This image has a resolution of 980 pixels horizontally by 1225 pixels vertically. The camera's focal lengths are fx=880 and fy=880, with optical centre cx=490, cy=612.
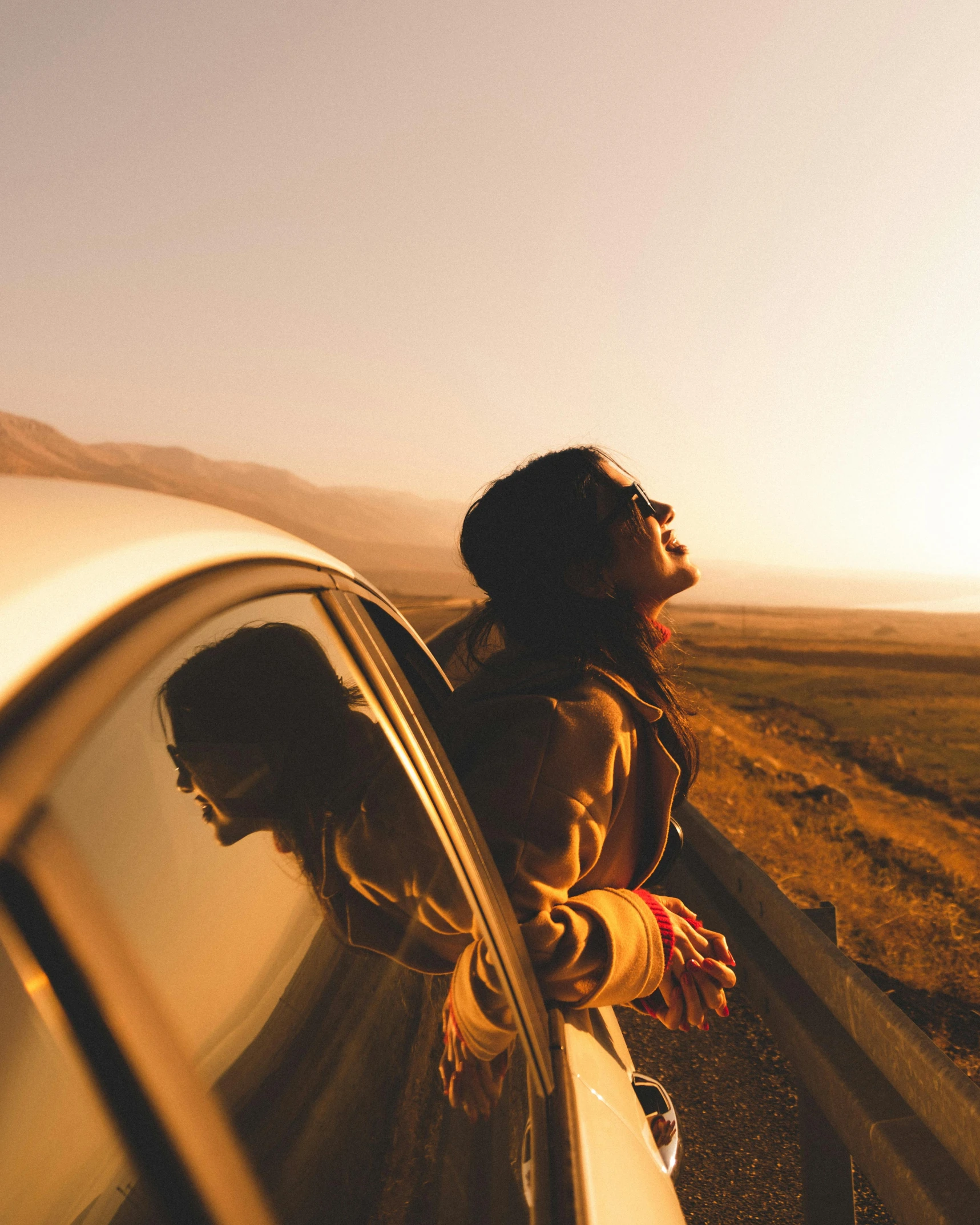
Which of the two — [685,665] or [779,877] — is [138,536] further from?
[779,877]

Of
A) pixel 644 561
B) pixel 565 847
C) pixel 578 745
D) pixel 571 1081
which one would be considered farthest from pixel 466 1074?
pixel 644 561

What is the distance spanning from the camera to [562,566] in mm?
2098

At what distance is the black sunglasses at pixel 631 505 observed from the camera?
212cm

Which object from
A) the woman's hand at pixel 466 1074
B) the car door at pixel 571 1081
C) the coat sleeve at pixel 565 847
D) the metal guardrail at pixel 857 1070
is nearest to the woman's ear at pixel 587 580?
the coat sleeve at pixel 565 847

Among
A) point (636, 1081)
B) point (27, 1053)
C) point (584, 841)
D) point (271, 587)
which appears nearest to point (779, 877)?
point (636, 1081)

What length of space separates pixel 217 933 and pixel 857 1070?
158cm

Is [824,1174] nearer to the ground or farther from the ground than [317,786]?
nearer to the ground

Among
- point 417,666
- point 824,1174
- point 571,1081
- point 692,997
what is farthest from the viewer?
point 417,666

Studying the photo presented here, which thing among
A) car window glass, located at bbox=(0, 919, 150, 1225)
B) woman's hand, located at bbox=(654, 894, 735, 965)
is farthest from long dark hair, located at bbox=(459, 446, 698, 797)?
car window glass, located at bbox=(0, 919, 150, 1225)

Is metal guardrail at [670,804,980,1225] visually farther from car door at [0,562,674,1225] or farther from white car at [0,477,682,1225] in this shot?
car door at [0,562,674,1225]

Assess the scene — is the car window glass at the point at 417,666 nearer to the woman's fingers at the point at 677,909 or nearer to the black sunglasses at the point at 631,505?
the black sunglasses at the point at 631,505

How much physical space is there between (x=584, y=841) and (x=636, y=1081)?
62 centimetres

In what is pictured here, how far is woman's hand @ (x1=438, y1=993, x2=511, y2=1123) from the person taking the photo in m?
1.21

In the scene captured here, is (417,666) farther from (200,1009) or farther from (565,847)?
(200,1009)
